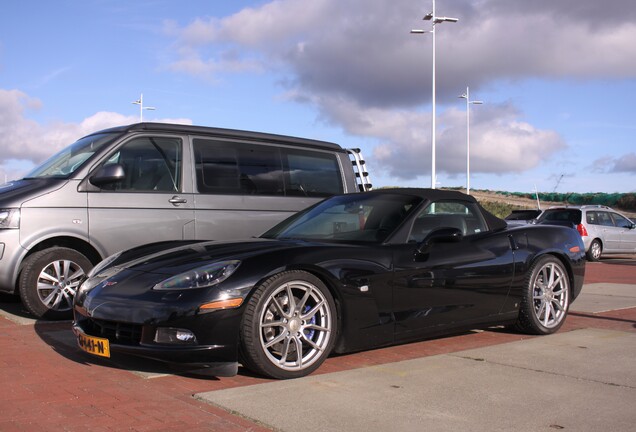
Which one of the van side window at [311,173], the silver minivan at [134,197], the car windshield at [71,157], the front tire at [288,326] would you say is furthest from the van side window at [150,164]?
the front tire at [288,326]

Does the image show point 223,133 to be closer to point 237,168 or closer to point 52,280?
point 237,168

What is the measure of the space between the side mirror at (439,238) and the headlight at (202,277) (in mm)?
1565

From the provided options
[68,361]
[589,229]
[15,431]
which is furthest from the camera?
[589,229]

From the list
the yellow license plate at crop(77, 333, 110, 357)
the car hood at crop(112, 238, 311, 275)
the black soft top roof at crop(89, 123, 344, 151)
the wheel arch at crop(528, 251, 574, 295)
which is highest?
the black soft top roof at crop(89, 123, 344, 151)

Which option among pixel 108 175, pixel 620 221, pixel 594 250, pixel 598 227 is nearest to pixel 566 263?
pixel 108 175

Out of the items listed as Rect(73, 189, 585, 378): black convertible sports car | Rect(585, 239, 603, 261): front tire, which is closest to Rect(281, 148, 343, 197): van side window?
Rect(73, 189, 585, 378): black convertible sports car

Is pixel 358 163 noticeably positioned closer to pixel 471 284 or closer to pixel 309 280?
pixel 471 284

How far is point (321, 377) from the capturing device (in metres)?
4.61

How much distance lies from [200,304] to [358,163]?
601cm

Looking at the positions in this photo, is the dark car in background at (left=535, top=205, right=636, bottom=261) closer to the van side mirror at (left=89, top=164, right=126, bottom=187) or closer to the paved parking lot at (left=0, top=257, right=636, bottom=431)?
the paved parking lot at (left=0, top=257, right=636, bottom=431)

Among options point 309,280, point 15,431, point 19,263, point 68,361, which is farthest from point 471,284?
point 19,263

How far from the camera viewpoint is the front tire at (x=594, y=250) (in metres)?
19.1

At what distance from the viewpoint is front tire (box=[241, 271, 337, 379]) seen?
440 centimetres

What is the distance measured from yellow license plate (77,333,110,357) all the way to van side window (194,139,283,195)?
129 inches
